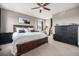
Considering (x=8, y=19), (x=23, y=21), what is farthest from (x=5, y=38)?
(x=23, y=21)

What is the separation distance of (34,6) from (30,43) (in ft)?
3.89

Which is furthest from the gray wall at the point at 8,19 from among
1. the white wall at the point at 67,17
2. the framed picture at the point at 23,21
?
the white wall at the point at 67,17

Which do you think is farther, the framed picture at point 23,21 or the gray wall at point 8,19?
the framed picture at point 23,21

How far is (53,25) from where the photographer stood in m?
A: 1.83

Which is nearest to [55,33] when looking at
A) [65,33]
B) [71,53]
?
[65,33]

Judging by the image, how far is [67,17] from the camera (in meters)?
1.71

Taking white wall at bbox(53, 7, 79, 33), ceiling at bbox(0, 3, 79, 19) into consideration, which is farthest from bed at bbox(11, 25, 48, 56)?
white wall at bbox(53, 7, 79, 33)

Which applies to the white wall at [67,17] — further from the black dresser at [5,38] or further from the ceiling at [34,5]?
the black dresser at [5,38]

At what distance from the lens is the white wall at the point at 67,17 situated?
161 cm

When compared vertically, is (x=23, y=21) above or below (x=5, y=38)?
above

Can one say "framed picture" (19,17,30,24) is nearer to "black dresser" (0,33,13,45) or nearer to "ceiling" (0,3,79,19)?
"ceiling" (0,3,79,19)

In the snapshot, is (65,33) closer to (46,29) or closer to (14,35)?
(46,29)

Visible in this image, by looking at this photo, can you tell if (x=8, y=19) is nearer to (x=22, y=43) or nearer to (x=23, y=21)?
(x=23, y=21)

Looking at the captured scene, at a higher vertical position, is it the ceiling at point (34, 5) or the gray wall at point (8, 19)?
the ceiling at point (34, 5)
